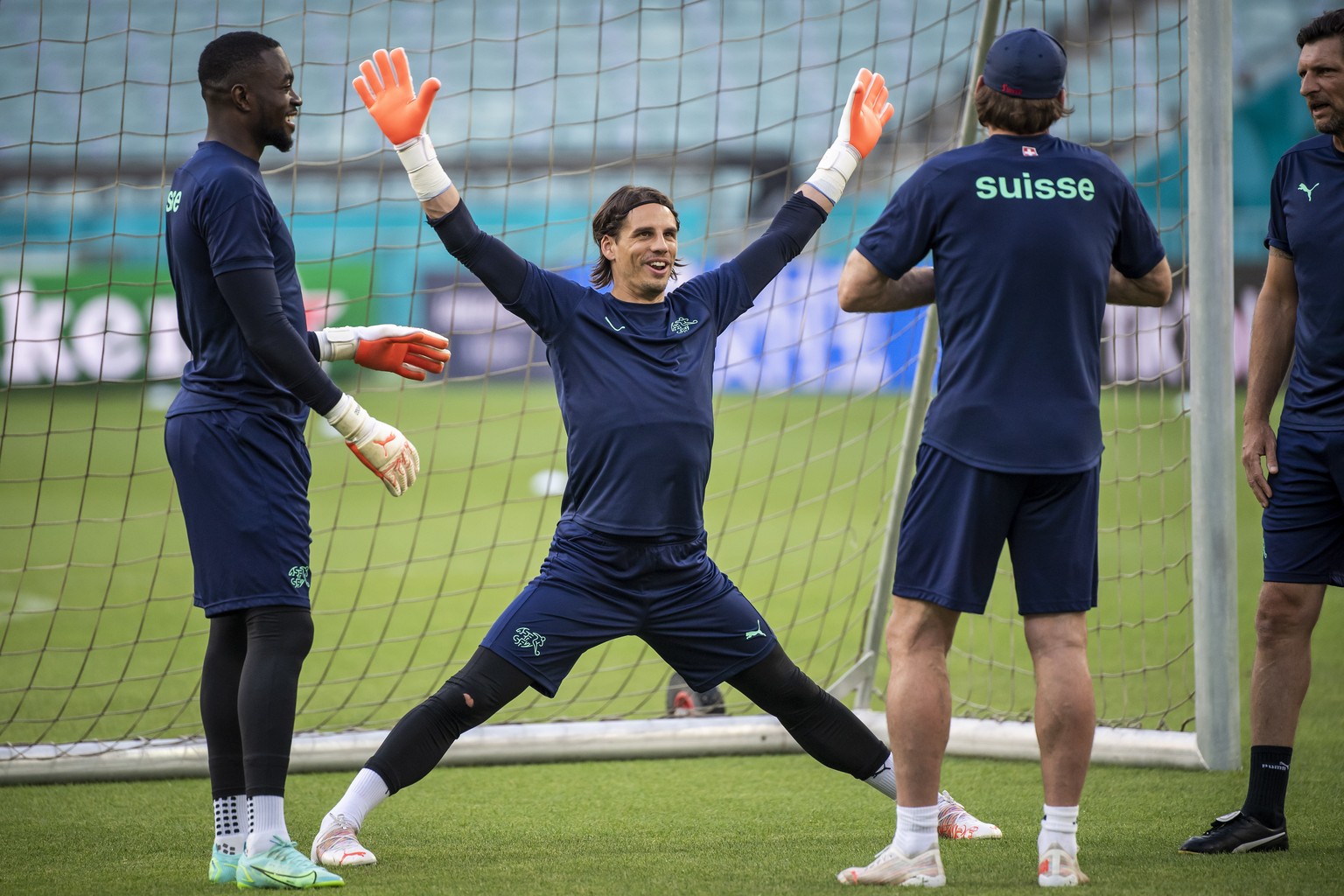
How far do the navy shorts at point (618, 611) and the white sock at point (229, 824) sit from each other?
649 mm

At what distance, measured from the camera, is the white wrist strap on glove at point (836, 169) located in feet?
11.2

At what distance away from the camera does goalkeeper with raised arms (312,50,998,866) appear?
307cm

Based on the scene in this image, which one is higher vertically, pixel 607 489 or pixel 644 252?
pixel 644 252

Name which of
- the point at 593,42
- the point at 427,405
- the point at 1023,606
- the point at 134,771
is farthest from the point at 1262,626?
the point at 593,42

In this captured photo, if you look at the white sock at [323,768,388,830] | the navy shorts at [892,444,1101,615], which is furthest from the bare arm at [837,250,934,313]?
the white sock at [323,768,388,830]

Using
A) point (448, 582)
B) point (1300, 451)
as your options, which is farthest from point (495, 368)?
point (1300, 451)

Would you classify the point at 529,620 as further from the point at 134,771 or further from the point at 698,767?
the point at 134,771

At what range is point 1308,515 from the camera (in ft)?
10.6

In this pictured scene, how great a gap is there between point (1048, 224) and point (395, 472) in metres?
1.44

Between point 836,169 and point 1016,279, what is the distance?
0.82 metres

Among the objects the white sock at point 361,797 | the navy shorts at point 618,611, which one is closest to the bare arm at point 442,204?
the navy shorts at point 618,611

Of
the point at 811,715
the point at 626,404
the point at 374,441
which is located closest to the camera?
the point at 374,441

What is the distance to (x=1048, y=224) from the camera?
2729mm

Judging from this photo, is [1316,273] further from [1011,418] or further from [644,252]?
[644,252]
